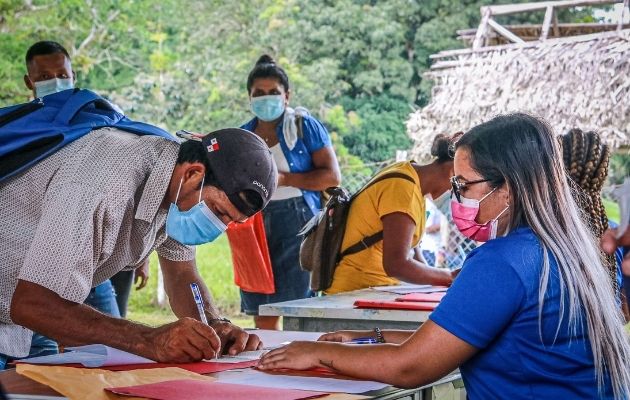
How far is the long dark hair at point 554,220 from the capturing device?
2.17 m

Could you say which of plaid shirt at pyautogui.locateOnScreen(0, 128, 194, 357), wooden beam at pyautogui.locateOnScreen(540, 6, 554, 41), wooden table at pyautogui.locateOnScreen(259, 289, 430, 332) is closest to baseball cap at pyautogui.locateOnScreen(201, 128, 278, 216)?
plaid shirt at pyautogui.locateOnScreen(0, 128, 194, 357)

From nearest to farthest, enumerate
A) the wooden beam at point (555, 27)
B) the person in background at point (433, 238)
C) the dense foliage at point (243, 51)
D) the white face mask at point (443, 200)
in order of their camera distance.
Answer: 1. the white face mask at point (443, 200)
2. the person in background at point (433, 238)
3. the wooden beam at point (555, 27)
4. the dense foliage at point (243, 51)

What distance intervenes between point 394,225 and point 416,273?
24 cm

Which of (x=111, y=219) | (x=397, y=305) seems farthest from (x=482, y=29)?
(x=111, y=219)

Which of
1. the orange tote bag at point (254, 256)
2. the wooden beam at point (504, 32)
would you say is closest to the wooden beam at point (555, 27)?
the wooden beam at point (504, 32)

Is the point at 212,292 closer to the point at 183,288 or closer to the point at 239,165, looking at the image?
the point at 183,288

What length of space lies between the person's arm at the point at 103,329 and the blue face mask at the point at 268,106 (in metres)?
2.87

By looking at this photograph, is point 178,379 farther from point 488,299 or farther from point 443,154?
point 443,154

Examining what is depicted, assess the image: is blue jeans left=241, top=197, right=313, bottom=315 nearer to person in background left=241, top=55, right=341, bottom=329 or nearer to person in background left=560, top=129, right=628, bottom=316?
person in background left=241, top=55, right=341, bottom=329

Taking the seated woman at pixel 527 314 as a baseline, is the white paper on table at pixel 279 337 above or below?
below

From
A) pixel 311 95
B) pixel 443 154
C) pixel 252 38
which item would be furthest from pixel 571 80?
pixel 443 154

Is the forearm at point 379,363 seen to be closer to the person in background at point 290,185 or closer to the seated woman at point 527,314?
the seated woman at point 527,314

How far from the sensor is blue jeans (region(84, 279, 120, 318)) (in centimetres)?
420

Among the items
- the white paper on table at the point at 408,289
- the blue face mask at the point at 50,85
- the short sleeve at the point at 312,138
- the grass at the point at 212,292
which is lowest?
the grass at the point at 212,292
